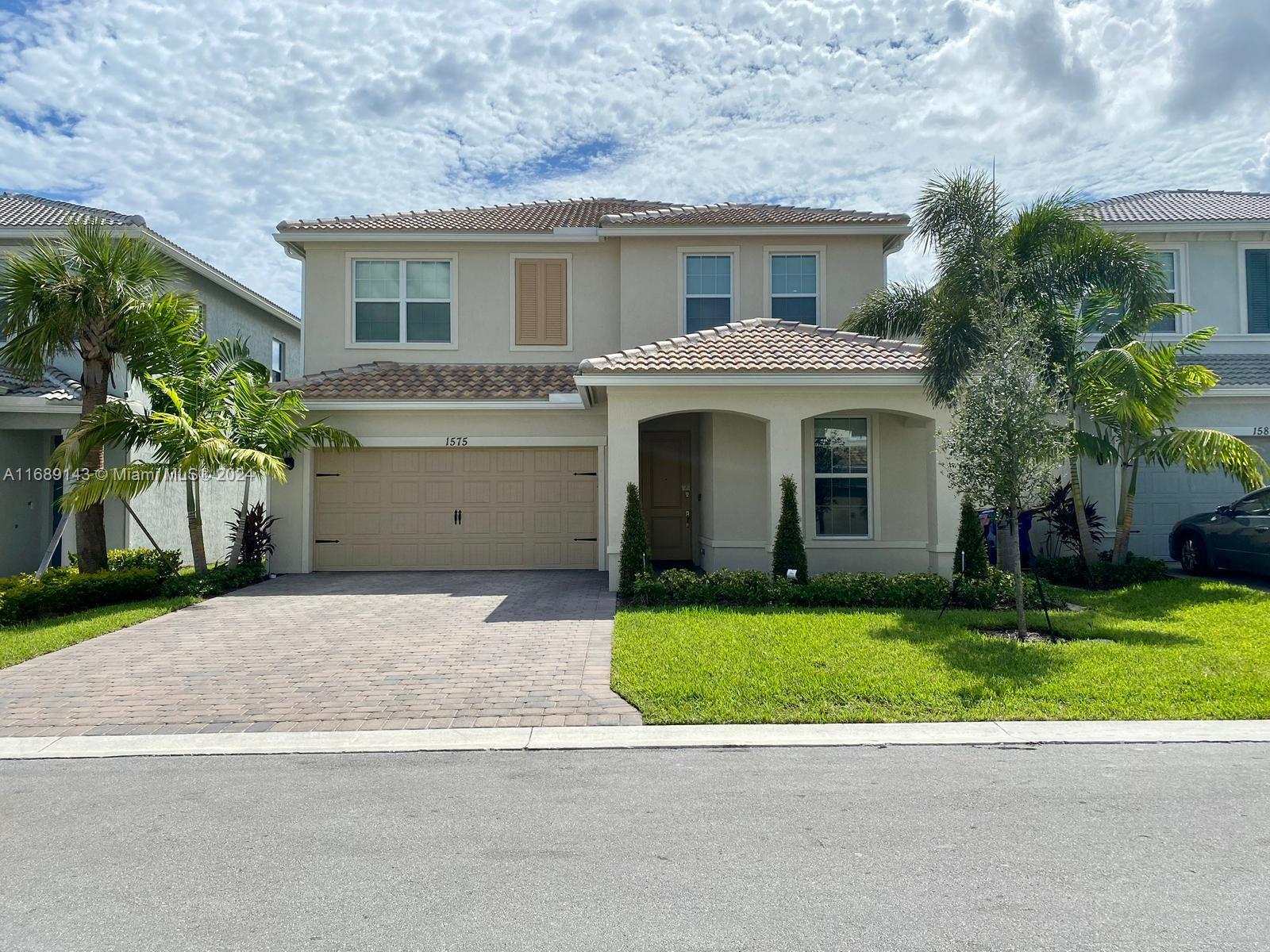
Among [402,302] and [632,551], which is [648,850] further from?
[402,302]

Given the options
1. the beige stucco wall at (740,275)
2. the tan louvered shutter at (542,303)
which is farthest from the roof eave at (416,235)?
the beige stucco wall at (740,275)

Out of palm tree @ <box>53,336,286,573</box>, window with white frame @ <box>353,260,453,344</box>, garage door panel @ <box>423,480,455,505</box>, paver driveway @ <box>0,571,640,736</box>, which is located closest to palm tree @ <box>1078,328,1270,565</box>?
paver driveway @ <box>0,571,640,736</box>

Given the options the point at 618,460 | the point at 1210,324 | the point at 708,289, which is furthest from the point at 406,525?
the point at 1210,324

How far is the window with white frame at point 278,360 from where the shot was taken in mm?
24266

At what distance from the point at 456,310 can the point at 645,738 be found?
12.5 metres

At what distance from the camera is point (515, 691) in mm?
7742

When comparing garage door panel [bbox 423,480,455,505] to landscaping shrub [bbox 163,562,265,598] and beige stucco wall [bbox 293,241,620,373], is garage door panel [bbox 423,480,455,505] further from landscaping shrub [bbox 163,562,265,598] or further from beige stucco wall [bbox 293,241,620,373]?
landscaping shrub [bbox 163,562,265,598]

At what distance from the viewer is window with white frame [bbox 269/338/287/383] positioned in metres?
24.3

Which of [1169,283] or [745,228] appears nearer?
[745,228]

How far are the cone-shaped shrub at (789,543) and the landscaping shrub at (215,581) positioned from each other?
849 centimetres

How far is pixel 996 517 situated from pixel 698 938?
8472mm

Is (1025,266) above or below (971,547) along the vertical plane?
above

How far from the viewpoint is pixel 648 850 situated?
4.54 meters

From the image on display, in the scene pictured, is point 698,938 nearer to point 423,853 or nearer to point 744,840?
point 744,840
